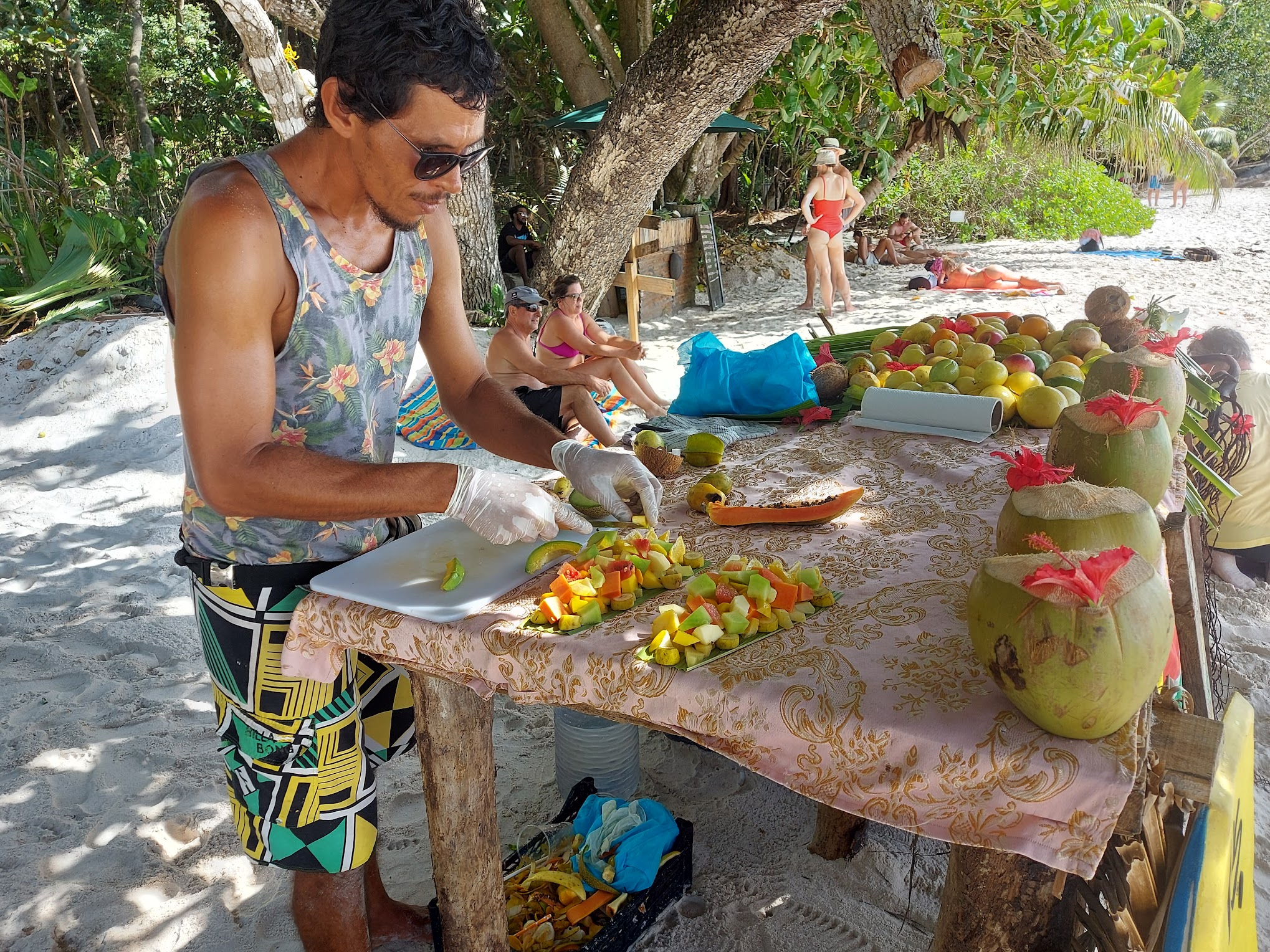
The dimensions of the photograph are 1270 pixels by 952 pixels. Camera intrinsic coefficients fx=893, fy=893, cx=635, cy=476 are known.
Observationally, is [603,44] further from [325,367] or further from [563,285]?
[325,367]

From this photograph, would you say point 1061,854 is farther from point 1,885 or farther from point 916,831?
point 1,885

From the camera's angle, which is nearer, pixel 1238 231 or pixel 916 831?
pixel 916 831

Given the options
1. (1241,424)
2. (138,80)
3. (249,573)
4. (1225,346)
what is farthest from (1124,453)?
(138,80)

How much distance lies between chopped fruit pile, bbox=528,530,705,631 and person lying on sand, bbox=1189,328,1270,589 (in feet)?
9.26

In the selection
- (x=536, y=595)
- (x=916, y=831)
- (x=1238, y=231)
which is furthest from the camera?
(x=1238, y=231)

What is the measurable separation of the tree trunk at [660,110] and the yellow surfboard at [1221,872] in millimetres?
3050

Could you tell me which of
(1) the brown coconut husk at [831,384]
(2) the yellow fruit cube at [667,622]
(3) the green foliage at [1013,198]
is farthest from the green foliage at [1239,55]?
(2) the yellow fruit cube at [667,622]

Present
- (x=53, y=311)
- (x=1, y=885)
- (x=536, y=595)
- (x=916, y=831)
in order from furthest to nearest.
Result: (x=53, y=311) < (x=1, y=885) < (x=536, y=595) < (x=916, y=831)

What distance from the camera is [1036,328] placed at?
345 cm

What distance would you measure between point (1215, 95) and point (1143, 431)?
2547cm

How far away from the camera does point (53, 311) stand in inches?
269

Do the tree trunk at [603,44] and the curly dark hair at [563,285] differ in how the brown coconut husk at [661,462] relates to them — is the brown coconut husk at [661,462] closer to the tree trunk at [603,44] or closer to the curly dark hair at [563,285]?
the curly dark hair at [563,285]

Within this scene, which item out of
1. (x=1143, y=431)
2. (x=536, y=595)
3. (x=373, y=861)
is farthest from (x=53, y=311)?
(x=1143, y=431)

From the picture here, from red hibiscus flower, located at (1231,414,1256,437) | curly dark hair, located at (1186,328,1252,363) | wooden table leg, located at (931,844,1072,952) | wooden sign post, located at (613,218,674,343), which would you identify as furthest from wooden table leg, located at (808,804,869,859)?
wooden sign post, located at (613,218,674,343)
